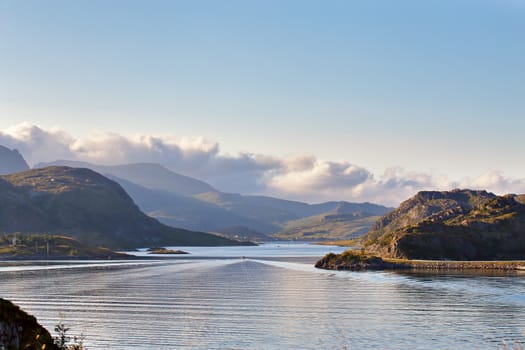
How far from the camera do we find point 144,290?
422 ft

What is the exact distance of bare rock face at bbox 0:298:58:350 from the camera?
102 ft

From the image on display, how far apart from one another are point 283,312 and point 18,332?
198 feet

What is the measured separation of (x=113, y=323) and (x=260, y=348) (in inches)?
1043

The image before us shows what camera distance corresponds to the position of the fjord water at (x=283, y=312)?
6462 centimetres

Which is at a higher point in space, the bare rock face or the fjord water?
the bare rock face

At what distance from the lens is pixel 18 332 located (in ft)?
104

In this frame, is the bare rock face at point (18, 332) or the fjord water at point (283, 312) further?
the fjord water at point (283, 312)

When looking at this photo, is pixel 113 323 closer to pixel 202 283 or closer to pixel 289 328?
pixel 289 328

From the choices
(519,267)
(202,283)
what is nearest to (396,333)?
(202,283)

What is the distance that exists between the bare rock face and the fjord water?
29.8m

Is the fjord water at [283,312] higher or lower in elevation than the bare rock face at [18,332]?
lower

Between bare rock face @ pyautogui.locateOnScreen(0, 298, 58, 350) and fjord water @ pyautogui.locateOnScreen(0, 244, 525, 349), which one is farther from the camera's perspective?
fjord water @ pyautogui.locateOnScreen(0, 244, 525, 349)

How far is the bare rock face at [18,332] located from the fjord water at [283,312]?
29.8 meters

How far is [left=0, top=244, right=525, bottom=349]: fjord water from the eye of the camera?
64.6 m
